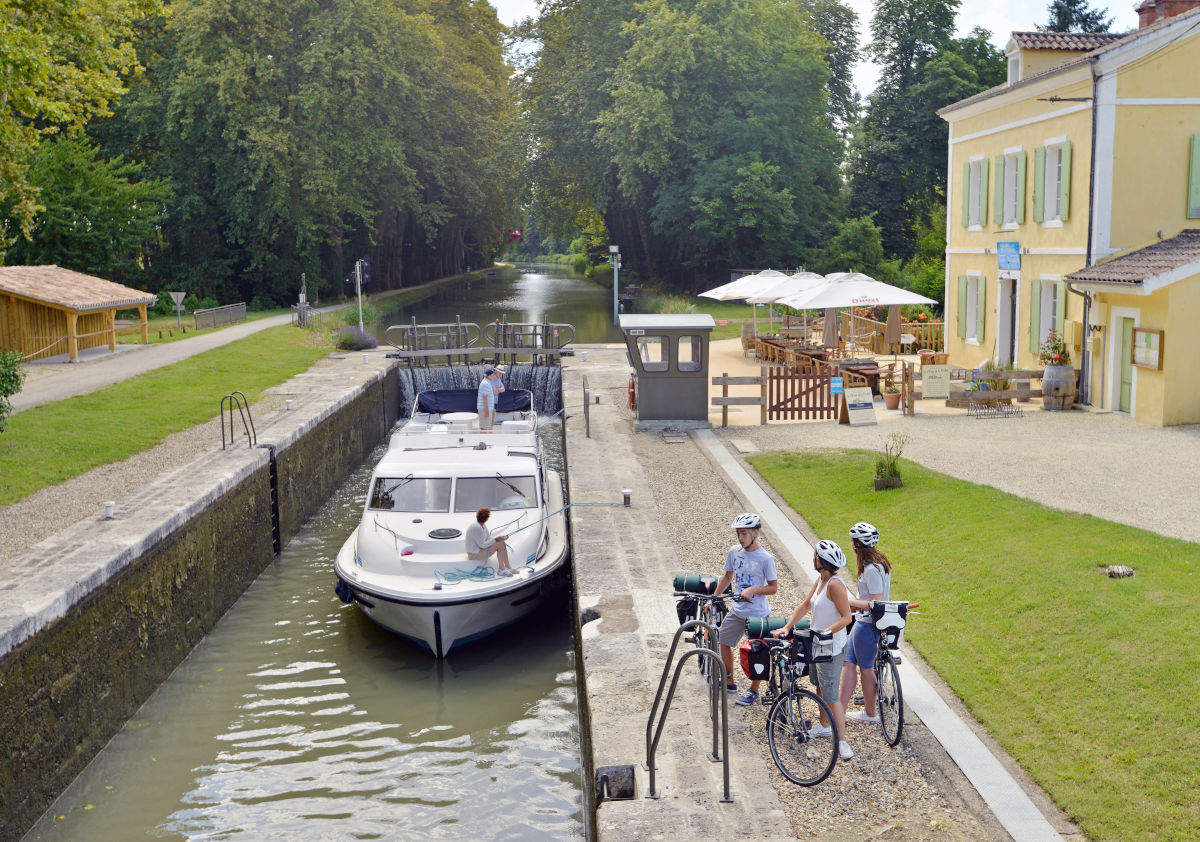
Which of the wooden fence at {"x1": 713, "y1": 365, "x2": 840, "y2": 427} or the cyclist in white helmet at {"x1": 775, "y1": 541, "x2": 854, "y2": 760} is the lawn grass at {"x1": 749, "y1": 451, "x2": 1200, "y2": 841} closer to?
the cyclist in white helmet at {"x1": 775, "y1": 541, "x2": 854, "y2": 760}

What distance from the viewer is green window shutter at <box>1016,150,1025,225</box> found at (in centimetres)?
2606

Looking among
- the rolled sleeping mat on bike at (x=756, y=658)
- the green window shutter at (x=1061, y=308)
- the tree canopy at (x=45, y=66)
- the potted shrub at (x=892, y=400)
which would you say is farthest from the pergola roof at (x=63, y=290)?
the rolled sleeping mat on bike at (x=756, y=658)

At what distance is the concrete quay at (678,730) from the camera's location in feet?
23.6

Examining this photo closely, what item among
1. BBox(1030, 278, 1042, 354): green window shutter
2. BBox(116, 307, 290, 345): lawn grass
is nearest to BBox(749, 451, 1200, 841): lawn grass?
BBox(1030, 278, 1042, 354): green window shutter

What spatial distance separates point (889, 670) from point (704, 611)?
1.59 meters

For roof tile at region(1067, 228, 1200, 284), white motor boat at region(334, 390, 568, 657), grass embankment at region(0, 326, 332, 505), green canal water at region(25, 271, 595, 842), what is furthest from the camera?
roof tile at region(1067, 228, 1200, 284)

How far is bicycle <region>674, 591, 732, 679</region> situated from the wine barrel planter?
15.8 m

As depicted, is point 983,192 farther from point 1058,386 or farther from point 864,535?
point 864,535

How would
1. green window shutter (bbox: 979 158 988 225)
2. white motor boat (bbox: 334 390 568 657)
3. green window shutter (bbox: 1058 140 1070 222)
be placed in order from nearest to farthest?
1. white motor boat (bbox: 334 390 568 657)
2. green window shutter (bbox: 1058 140 1070 222)
3. green window shutter (bbox: 979 158 988 225)

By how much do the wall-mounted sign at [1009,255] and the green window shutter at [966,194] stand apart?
401 centimetres

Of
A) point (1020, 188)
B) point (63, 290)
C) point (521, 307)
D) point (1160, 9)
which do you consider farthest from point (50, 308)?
point (521, 307)

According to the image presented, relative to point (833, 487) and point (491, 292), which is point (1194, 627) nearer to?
point (833, 487)

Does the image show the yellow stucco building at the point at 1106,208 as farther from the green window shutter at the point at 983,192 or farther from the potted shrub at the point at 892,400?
the potted shrub at the point at 892,400

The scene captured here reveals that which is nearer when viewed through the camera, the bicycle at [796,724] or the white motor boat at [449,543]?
the bicycle at [796,724]
